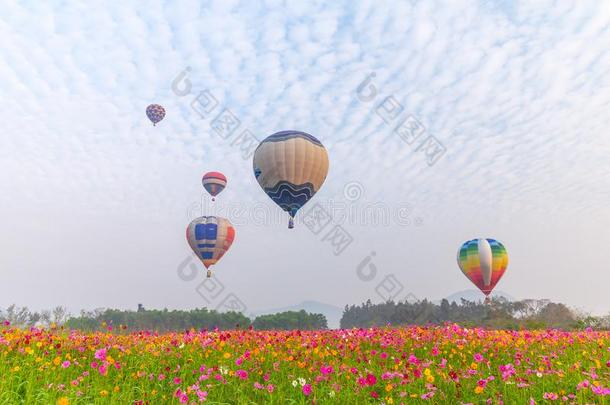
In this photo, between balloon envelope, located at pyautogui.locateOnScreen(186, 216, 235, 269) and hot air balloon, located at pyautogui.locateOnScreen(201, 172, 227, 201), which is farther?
hot air balloon, located at pyautogui.locateOnScreen(201, 172, 227, 201)

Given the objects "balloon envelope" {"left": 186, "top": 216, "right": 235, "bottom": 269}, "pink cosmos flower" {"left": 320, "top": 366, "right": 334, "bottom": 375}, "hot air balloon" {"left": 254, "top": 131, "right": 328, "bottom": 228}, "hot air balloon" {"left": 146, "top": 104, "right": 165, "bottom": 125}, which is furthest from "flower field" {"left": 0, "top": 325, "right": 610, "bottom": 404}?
"hot air balloon" {"left": 146, "top": 104, "right": 165, "bottom": 125}

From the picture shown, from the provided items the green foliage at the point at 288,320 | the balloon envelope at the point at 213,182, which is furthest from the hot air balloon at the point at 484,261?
the green foliage at the point at 288,320

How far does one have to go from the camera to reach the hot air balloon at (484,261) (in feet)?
123

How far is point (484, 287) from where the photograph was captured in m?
39.0

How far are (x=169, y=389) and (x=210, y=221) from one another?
3389 cm

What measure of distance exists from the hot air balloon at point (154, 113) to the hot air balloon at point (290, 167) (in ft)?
95.0

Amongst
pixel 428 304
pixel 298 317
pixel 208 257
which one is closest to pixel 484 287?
pixel 208 257

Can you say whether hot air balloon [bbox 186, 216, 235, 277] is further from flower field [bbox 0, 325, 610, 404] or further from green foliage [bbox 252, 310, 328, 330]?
green foliage [bbox 252, 310, 328, 330]

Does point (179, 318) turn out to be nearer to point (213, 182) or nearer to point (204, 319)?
point (204, 319)

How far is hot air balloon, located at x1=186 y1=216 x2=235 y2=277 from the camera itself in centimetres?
4094

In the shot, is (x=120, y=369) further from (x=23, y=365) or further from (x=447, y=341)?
(x=447, y=341)

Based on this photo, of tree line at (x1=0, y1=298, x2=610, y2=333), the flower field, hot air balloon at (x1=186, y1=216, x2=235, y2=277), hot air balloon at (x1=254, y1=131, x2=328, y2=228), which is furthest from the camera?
tree line at (x1=0, y1=298, x2=610, y2=333)

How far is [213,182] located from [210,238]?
10.9 metres

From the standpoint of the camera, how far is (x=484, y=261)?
37750mm
